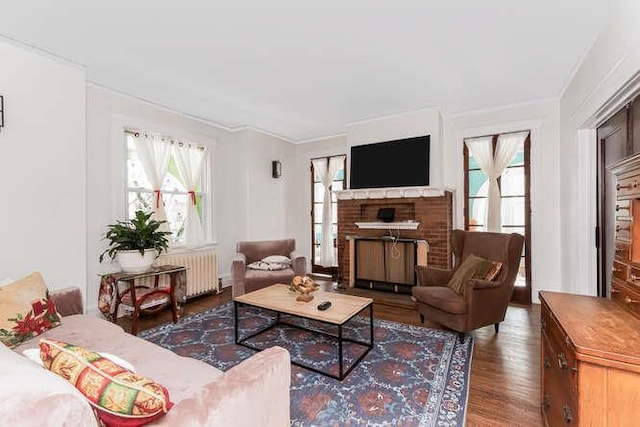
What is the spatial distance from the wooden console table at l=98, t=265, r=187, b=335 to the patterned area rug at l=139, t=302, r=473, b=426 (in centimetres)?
27

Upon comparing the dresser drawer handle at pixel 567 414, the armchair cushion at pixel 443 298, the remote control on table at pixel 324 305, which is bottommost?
the dresser drawer handle at pixel 567 414

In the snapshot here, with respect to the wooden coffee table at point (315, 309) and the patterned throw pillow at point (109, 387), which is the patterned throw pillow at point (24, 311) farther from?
the wooden coffee table at point (315, 309)

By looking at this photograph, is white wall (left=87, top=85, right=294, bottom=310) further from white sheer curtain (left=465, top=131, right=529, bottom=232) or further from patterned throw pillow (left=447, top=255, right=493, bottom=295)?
white sheer curtain (left=465, top=131, right=529, bottom=232)

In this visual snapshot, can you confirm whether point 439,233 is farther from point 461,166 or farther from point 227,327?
point 227,327

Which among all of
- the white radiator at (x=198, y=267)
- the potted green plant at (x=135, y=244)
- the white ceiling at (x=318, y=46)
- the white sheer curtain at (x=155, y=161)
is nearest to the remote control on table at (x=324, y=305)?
the potted green plant at (x=135, y=244)

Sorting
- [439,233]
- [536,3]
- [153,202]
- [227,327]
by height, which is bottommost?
[227,327]

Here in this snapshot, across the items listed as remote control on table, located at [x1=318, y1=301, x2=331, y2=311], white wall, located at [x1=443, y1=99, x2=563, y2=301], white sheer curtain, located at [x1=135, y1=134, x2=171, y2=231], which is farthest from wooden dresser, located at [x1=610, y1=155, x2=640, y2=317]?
white sheer curtain, located at [x1=135, y1=134, x2=171, y2=231]

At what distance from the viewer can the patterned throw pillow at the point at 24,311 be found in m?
1.75

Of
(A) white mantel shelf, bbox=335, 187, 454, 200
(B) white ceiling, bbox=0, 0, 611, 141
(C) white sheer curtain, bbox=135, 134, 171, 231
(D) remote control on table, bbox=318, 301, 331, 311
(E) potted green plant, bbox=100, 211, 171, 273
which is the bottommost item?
(D) remote control on table, bbox=318, 301, 331, 311

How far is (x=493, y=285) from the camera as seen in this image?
105 inches

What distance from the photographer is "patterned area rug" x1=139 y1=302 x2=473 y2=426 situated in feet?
5.87

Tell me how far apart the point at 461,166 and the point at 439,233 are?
42.4 inches

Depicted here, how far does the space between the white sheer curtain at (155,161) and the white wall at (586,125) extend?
4.47 meters

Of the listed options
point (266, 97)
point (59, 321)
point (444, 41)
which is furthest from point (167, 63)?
point (444, 41)
